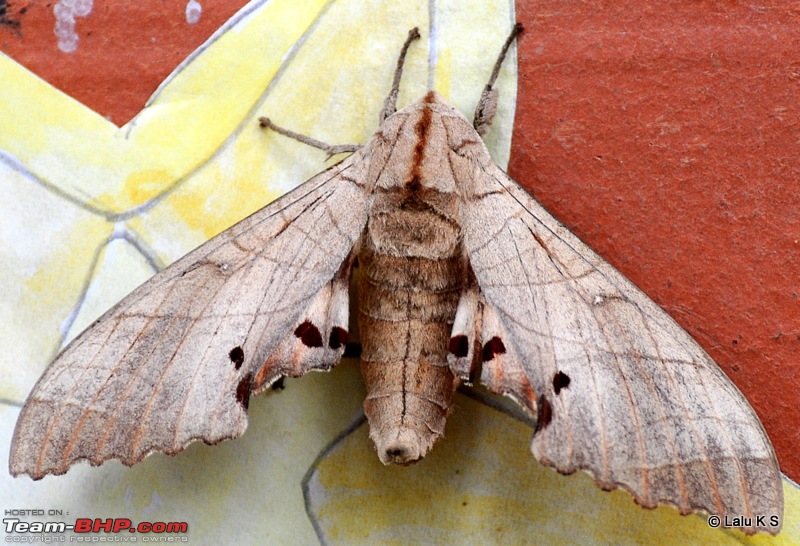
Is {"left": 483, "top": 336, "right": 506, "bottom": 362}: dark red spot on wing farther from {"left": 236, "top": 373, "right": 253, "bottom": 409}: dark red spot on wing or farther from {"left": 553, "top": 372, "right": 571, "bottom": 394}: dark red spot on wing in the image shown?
{"left": 236, "top": 373, "right": 253, "bottom": 409}: dark red spot on wing

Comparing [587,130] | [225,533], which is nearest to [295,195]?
[587,130]

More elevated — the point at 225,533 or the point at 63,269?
the point at 63,269

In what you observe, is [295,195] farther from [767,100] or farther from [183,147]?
[767,100]

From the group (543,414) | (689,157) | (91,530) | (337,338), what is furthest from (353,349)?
(689,157)

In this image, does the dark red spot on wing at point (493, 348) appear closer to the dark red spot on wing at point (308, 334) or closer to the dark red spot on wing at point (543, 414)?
the dark red spot on wing at point (543, 414)

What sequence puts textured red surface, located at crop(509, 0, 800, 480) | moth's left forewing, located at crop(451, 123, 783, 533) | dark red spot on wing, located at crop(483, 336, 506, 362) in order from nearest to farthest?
moth's left forewing, located at crop(451, 123, 783, 533) < dark red spot on wing, located at crop(483, 336, 506, 362) < textured red surface, located at crop(509, 0, 800, 480)

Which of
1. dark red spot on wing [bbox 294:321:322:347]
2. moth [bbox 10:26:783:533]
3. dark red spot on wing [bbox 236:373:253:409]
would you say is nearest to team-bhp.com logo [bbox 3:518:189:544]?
moth [bbox 10:26:783:533]

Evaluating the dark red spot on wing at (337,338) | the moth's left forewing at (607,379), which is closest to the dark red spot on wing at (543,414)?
the moth's left forewing at (607,379)

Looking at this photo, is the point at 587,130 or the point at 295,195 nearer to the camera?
the point at 295,195
